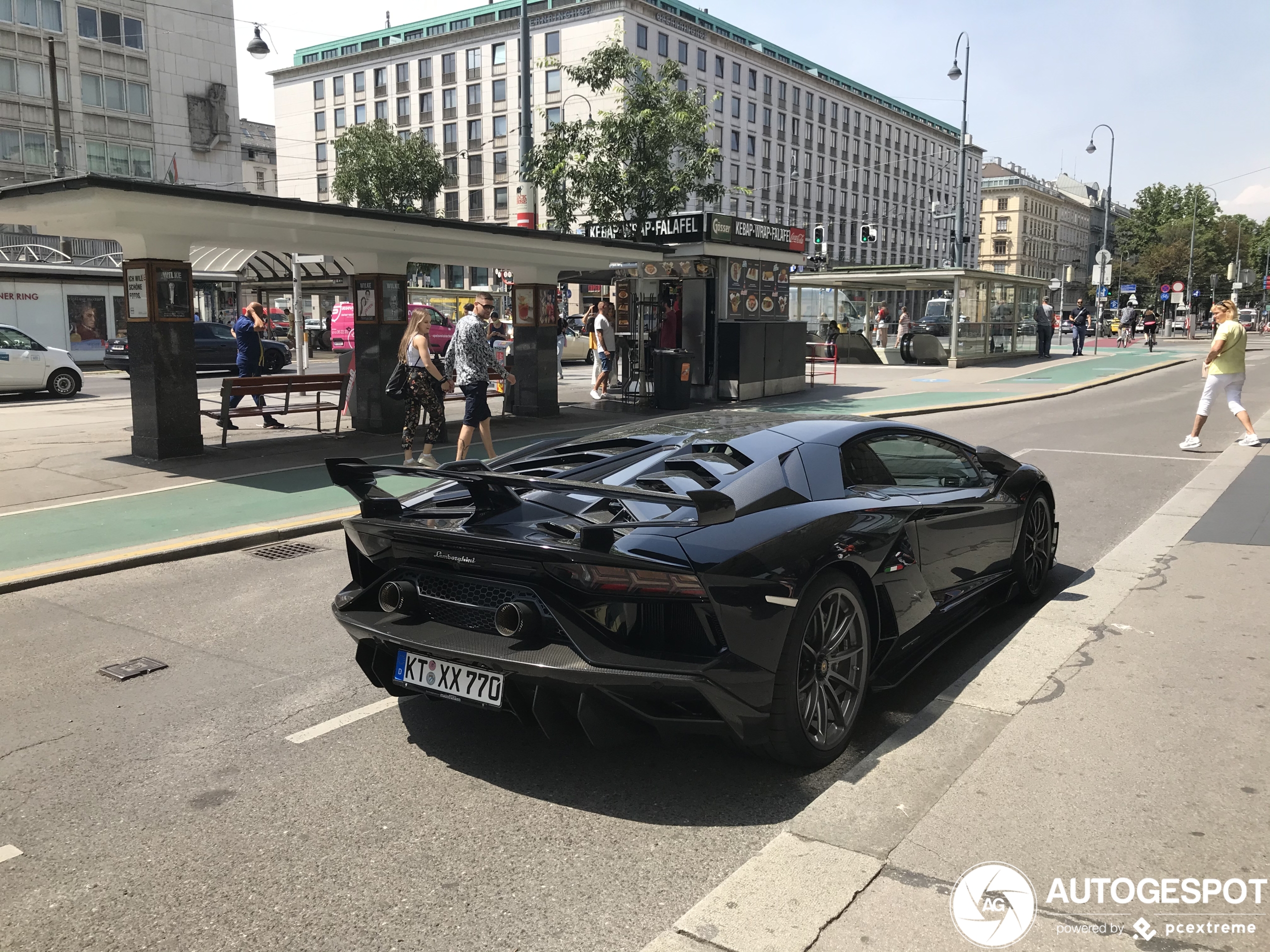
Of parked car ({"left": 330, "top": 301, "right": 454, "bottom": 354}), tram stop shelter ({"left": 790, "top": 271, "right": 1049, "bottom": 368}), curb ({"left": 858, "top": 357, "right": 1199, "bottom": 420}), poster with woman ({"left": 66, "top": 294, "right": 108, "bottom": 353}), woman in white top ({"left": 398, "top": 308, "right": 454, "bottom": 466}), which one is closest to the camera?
woman in white top ({"left": 398, "top": 308, "right": 454, "bottom": 466})

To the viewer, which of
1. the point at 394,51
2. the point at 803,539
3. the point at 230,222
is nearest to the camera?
the point at 803,539

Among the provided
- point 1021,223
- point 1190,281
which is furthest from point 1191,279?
point 1021,223

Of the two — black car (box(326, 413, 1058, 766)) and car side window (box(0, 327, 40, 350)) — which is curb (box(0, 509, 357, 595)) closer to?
black car (box(326, 413, 1058, 766))

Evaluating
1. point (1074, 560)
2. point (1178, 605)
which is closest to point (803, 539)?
point (1178, 605)

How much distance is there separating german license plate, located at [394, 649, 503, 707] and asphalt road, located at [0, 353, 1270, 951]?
37 centimetres

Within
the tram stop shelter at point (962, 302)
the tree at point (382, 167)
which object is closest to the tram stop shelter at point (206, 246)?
the tram stop shelter at point (962, 302)

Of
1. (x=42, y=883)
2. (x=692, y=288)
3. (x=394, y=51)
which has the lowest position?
(x=42, y=883)

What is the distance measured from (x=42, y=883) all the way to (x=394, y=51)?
9091cm

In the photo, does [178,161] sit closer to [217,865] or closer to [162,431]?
[162,431]

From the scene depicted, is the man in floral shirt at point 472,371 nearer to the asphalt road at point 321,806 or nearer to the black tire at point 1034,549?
the asphalt road at point 321,806

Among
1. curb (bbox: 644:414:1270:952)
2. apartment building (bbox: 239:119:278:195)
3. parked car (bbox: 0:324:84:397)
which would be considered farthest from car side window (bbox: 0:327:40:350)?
apartment building (bbox: 239:119:278:195)

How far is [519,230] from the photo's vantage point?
14.9 metres

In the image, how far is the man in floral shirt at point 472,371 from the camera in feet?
36.3

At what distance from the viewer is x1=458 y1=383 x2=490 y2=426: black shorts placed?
36.5 ft
